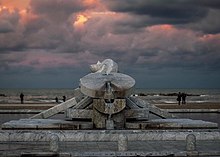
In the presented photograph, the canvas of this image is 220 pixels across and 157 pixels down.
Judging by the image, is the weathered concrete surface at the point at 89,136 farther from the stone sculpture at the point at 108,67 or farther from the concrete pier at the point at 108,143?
the stone sculpture at the point at 108,67

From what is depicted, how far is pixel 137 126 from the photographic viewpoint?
18.4 meters

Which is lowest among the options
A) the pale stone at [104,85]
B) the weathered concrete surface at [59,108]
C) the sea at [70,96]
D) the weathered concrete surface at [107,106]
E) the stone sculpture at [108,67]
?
the weathered concrete surface at [107,106]

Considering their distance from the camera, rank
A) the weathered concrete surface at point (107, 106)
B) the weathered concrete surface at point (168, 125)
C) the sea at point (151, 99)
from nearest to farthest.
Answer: the weathered concrete surface at point (107, 106) → the weathered concrete surface at point (168, 125) → the sea at point (151, 99)

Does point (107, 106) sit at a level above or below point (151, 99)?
below

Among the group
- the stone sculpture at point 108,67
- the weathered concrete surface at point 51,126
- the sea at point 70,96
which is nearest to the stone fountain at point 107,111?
the weathered concrete surface at point 51,126

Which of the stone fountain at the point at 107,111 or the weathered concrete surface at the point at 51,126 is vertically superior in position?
the stone fountain at the point at 107,111

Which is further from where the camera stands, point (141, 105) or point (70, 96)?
point (70, 96)

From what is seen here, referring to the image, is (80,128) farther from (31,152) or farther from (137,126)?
(31,152)

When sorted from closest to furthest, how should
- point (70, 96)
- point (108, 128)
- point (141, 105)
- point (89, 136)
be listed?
point (89, 136) < point (108, 128) < point (141, 105) < point (70, 96)

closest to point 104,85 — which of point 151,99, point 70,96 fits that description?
point 151,99

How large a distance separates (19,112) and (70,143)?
2361 cm

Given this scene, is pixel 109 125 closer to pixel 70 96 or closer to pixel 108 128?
pixel 108 128

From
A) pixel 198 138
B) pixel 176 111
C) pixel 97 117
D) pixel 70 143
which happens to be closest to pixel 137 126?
pixel 97 117

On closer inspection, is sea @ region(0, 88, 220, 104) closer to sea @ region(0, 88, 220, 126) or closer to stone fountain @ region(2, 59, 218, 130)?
sea @ region(0, 88, 220, 126)
